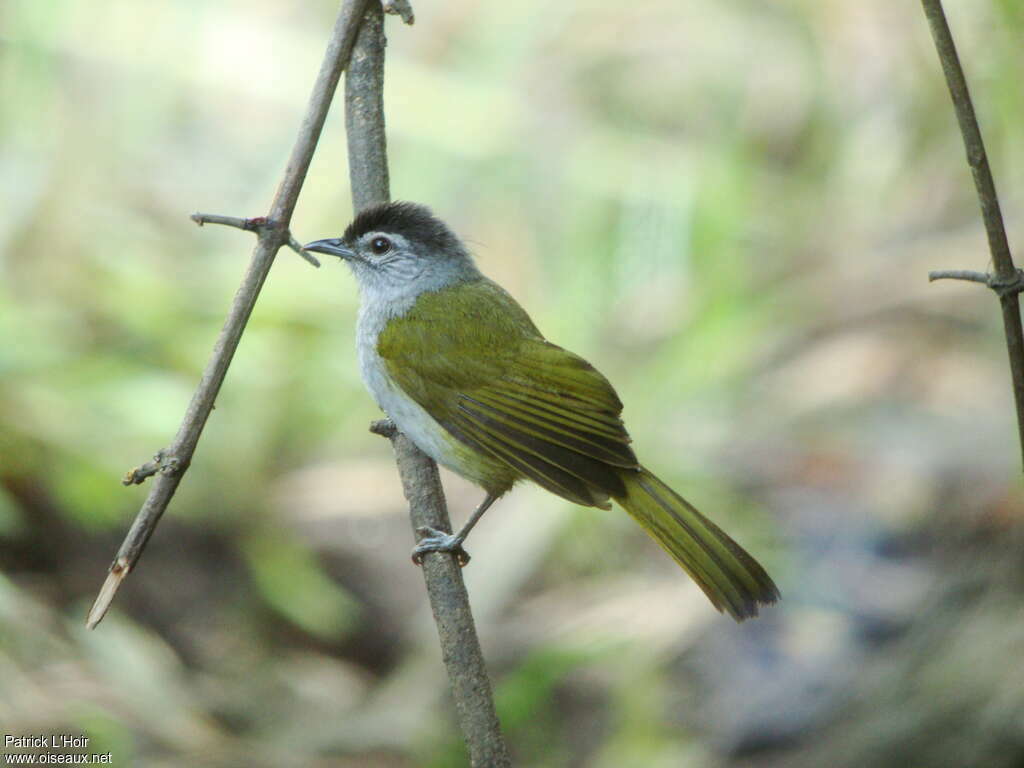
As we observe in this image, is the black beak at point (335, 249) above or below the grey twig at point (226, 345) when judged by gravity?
above

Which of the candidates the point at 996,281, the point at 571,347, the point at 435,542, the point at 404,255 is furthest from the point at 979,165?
the point at 571,347

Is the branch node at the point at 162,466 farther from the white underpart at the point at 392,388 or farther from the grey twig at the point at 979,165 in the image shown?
the grey twig at the point at 979,165

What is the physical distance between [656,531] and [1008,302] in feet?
3.81

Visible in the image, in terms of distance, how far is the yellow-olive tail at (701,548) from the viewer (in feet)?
9.16

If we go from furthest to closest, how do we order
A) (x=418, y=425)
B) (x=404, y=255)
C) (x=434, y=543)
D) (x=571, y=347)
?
(x=571, y=347)
(x=404, y=255)
(x=418, y=425)
(x=434, y=543)

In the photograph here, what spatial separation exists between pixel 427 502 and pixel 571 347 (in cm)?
254

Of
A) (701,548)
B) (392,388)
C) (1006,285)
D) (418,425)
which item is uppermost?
(392,388)

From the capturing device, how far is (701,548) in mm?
2920

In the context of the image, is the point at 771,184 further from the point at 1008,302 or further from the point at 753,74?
the point at 1008,302

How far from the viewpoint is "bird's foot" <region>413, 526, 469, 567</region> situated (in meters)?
2.88

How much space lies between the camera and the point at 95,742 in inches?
156

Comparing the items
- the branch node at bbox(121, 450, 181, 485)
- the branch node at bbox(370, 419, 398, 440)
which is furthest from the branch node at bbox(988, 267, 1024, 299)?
the branch node at bbox(370, 419, 398, 440)

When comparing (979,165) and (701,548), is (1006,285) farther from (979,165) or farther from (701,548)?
(701,548)

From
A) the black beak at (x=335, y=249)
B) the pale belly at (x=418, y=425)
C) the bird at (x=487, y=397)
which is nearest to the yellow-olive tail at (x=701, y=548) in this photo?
the bird at (x=487, y=397)
